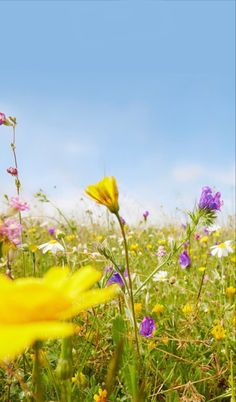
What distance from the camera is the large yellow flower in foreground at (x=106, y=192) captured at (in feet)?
2.01

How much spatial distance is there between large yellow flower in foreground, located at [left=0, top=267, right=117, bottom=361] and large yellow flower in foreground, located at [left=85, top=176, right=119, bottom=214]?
32 cm

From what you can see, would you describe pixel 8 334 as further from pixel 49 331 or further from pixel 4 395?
pixel 4 395

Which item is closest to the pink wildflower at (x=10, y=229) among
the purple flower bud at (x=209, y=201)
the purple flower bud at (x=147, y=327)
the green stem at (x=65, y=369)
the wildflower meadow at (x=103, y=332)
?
the wildflower meadow at (x=103, y=332)

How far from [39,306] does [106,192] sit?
0.38 metres

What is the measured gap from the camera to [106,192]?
2.06ft

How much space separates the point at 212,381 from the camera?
4.49 feet

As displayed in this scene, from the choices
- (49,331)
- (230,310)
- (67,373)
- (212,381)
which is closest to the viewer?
(49,331)

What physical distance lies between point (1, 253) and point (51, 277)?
368 mm

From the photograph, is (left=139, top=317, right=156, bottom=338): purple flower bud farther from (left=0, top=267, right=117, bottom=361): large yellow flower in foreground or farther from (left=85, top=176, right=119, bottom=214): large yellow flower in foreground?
(left=0, top=267, right=117, bottom=361): large yellow flower in foreground

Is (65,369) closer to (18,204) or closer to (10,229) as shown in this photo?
(10,229)

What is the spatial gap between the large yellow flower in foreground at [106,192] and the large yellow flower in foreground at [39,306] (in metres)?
0.32

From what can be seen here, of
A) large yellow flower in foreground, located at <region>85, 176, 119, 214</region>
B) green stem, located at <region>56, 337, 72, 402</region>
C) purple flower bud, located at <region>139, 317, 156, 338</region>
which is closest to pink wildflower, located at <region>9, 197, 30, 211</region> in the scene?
large yellow flower in foreground, located at <region>85, 176, 119, 214</region>

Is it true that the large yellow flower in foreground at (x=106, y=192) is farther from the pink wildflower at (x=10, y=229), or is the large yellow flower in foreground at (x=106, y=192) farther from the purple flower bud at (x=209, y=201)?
the purple flower bud at (x=209, y=201)

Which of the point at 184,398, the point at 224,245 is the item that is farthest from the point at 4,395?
the point at 224,245
